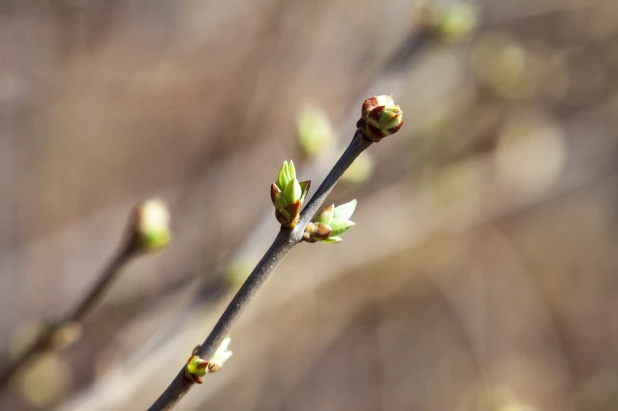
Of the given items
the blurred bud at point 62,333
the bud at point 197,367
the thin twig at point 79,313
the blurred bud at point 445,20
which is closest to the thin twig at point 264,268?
the bud at point 197,367

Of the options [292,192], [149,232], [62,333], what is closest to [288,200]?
[292,192]

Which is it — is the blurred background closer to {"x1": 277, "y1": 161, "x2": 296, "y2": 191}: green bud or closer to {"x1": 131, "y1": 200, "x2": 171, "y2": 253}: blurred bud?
{"x1": 131, "y1": 200, "x2": 171, "y2": 253}: blurred bud

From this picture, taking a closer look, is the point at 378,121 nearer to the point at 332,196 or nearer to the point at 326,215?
the point at 326,215

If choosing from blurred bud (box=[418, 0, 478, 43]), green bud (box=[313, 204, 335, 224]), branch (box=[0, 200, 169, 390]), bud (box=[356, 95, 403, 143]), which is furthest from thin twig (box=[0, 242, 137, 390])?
blurred bud (box=[418, 0, 478, 43])

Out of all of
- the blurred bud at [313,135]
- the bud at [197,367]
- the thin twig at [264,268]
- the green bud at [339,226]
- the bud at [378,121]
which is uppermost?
the blurred bud at [313,135]

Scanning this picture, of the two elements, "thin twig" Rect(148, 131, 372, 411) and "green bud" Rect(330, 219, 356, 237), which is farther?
"green bud" Rect(330, 219, 356, 237)

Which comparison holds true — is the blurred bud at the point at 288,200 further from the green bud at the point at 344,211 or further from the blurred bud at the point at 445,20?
the blurred bud at the point at 445,20
